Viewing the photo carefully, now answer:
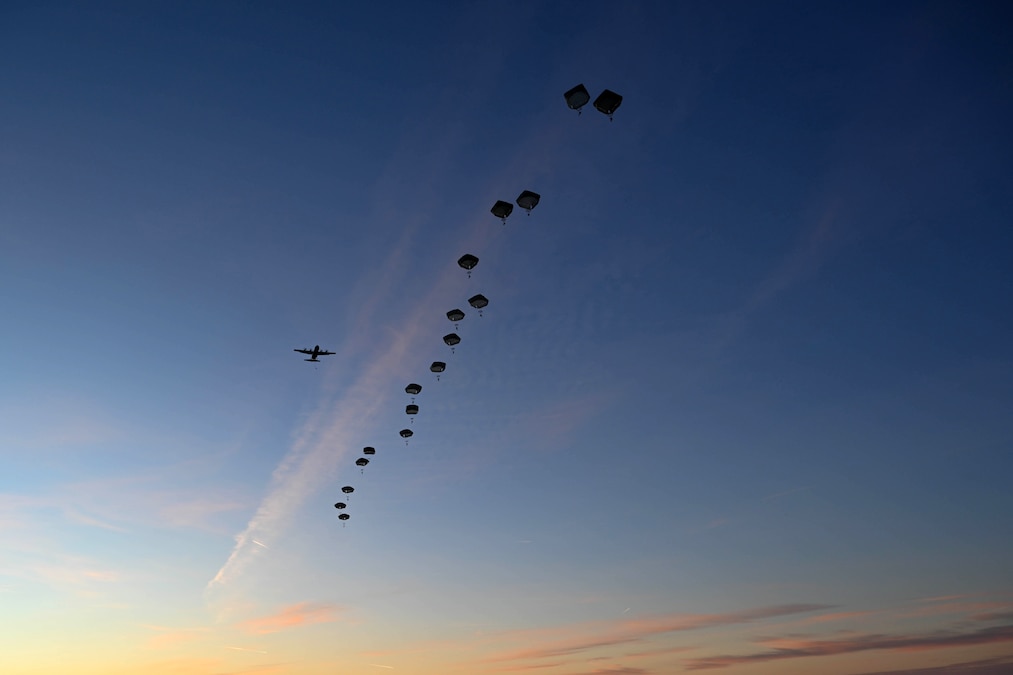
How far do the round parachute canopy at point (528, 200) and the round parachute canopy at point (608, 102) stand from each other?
24.0 ft

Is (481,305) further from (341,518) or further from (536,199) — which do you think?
(341,518)

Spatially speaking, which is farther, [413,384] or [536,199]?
[413,384]

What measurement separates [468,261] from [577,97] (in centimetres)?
1474

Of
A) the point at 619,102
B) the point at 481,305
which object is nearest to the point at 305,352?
the point at 481,305

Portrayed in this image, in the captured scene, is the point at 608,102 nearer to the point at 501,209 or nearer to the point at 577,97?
the point at 577,97

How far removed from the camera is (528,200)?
39688mm

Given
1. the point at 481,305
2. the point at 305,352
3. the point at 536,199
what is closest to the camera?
the point at 536,199

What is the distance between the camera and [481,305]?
4756 cm

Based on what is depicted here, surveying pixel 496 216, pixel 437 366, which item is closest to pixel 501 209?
pixel 496 216

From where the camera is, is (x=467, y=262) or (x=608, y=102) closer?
(x=608, y=102)

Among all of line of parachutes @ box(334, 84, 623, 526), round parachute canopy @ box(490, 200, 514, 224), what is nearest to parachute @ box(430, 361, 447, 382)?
line of parachutes @ box(334, 84, 623, 526)

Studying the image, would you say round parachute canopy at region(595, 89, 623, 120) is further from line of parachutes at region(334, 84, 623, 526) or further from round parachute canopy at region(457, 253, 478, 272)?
round parachute canopy at region(457, 253, 478, 272)

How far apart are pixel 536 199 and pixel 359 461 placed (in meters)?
40.5

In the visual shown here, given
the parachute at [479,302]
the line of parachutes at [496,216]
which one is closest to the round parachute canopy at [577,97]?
the line of parachutes at [496,216]
